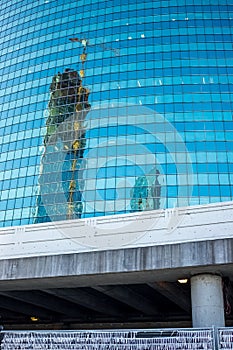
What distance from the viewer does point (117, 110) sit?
5928 centimetres

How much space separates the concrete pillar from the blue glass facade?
3817 cm

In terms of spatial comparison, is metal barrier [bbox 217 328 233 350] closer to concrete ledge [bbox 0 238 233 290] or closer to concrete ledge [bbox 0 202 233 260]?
concrete ledge [bbox 0 238 233 290]

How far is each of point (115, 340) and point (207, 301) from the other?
11.2 feet

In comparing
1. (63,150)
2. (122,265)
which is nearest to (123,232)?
(122,265)

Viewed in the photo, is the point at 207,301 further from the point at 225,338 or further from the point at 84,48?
the point at 84,48

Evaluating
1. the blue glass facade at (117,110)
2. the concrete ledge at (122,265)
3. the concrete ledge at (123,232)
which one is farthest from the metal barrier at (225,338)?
the blue glass facade at (117,110)

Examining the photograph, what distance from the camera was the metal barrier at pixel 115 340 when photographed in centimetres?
1076

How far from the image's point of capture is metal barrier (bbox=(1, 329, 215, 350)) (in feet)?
35.3

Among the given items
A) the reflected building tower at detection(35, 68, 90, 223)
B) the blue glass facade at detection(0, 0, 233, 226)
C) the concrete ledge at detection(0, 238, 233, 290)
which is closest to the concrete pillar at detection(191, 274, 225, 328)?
the concrete ledge at detection(0, 238, 233, 290)

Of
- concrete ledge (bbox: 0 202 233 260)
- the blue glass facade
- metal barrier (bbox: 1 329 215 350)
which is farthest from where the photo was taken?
the blue glass facade

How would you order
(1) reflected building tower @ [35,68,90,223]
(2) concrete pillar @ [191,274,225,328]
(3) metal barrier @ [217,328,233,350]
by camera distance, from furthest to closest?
(1) reflected building tower @ [35,68,90,223]
(2) concrete pillar @ [191,274,225,328]
(3) metal barrier @ [217,328,233,350]

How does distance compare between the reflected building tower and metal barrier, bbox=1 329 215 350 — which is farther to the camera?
the reflected building tower

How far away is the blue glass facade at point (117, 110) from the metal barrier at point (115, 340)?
4015cm

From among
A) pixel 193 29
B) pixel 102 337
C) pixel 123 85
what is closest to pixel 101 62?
pixel 123 85
